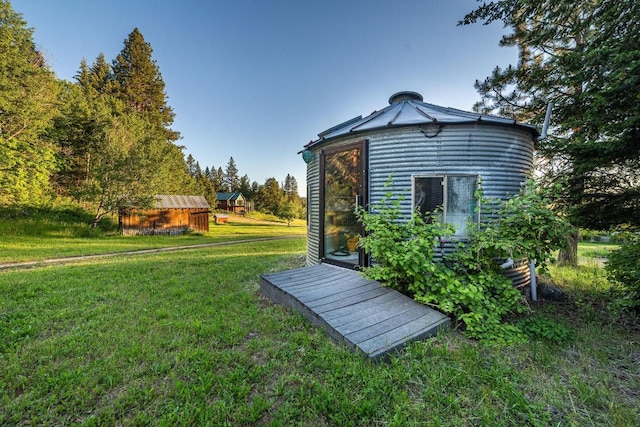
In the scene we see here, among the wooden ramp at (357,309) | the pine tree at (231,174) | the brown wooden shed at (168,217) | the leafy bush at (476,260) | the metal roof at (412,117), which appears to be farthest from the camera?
the pine tree at (231,174)

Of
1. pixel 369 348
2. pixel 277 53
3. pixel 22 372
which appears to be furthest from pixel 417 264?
pixel 277 53

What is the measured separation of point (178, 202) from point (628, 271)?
20511mm

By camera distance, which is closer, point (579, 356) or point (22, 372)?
point (22, 372)

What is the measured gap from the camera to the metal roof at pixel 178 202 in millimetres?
17044

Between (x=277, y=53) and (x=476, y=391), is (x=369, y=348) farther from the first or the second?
(x=277, y=53)

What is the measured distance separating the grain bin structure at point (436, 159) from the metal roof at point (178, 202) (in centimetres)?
1587

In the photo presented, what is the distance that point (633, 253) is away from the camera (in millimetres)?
3416

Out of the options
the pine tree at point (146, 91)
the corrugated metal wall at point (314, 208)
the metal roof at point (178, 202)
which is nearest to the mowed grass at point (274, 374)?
the corrugated metal wall at point (314, 208)

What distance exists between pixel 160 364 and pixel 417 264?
9.86 ft

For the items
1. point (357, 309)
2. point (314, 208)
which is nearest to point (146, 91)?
point (314, 208)

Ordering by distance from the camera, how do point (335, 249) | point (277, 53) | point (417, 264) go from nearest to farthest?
point (417, 264) → point (335, 249) → point (277, 53)

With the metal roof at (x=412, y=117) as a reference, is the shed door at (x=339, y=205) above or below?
below

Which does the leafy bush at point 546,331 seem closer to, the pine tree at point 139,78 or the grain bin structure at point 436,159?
the grain bin structure at point 436,159

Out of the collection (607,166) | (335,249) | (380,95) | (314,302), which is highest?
(380,95)
